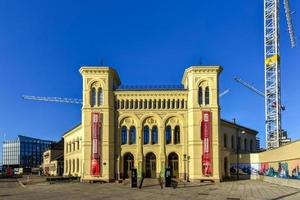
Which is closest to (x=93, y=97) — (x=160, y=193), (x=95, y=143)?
(x=95, y=143)

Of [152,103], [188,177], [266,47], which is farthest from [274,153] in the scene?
[266,47]

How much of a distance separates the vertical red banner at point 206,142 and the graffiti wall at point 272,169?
8560 millimetres

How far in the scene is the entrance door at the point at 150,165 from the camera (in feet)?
222

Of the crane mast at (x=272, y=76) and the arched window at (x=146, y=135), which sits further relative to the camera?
the crane mast at (x=272, y=76)

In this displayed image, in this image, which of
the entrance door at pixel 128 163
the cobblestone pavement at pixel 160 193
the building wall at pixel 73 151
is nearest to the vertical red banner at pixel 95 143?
the entrance door at pixel 128 163

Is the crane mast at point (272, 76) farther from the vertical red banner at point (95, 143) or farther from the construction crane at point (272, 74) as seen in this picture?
the vertical red banner at point (95, 143)

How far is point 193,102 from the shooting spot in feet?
214

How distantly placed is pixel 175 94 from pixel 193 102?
12.1 ft

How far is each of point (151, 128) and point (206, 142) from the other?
30.0 feet

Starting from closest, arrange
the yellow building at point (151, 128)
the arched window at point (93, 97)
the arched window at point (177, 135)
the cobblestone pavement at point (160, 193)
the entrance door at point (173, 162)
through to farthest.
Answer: the cobblestone pavement at point (160, 193), the yellow building at point (151, 128), the arched window at point (93, 97), the entrance door at point (173, 162), the arched window at point (177, 135)

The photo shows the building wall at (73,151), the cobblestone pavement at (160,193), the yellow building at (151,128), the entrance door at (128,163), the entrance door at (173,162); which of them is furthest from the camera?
the building wall at (73,151)

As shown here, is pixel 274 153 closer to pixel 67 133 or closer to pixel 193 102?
pixel 193 102

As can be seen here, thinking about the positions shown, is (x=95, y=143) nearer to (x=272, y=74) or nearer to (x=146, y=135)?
(x=146, y=135)

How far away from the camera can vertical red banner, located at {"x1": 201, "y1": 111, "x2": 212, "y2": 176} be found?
209 ft
